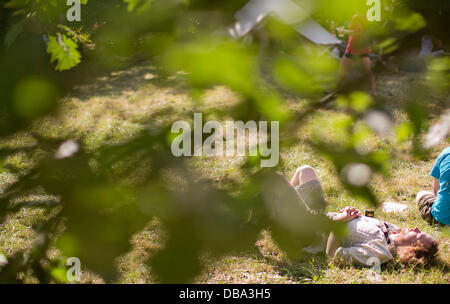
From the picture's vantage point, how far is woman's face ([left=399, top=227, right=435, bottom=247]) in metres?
2.37

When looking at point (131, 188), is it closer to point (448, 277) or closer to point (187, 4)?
point (187, 4)

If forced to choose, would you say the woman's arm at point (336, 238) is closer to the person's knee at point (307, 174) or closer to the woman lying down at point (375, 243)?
the woman lying down at point (375, 243)

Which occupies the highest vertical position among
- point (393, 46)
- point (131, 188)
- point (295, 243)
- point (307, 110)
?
point (393, 46)

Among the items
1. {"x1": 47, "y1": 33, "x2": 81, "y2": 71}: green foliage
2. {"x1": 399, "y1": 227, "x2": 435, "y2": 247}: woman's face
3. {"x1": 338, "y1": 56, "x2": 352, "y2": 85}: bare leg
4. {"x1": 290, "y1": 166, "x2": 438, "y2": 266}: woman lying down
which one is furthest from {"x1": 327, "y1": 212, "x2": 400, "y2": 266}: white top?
{"x1": 47, "y1": 33, "x2": 81, "y2": 71}: green foliage

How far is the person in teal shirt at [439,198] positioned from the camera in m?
2.53

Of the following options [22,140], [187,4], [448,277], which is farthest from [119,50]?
[448,277]

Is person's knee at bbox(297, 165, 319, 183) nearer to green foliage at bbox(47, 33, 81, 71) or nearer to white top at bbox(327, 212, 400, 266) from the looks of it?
white top at bbox(327, 212, 400, 266)

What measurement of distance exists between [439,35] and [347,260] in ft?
6.79

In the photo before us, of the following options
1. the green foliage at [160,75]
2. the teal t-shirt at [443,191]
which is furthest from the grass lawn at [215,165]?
the teal t-shirt at [443,191]

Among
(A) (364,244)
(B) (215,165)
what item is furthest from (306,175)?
(B) (215,165)

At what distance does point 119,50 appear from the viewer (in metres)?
0.52

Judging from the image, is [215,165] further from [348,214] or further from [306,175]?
[306,175]

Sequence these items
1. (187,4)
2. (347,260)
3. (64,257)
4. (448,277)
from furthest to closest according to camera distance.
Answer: (347,260) → (448,277) → (64,257) → (187,4)

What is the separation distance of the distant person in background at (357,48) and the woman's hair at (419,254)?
2.07m
